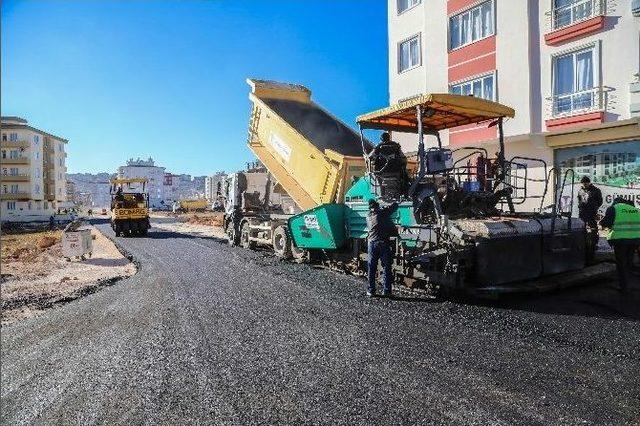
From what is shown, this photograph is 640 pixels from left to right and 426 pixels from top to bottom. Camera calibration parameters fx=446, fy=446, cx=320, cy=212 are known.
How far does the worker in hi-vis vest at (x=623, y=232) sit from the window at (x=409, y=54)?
586 inches

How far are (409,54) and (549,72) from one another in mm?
7058

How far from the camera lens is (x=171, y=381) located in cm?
395

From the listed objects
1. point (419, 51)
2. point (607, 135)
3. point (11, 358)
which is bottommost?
point (11, 358)

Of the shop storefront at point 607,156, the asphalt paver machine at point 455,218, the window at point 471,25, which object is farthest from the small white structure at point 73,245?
the window at point 471,25

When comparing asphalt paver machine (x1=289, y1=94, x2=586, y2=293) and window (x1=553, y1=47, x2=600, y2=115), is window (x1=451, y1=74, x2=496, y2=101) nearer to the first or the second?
window (x1=553, y1=47, x2=600, y2=115)

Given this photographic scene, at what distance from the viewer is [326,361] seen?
4.26 m

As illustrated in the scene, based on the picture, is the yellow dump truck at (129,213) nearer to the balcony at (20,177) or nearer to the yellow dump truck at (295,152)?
the yellow dump truck at (295,152)

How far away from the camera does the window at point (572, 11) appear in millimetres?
13770

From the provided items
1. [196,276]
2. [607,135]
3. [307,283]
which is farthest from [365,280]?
[607,135]

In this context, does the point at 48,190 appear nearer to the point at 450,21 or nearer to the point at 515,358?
the point at 450,21

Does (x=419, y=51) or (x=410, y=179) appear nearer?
(x=410, y=179)

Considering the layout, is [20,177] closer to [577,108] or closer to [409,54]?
[409,54]

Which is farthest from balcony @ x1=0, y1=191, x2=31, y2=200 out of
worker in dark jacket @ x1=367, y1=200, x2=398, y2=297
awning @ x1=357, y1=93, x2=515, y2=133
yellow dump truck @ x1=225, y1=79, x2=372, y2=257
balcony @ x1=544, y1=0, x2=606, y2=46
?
worker in dark jacket @ x1=367, y1=200, x2=398, y2=297

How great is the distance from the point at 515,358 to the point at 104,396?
366cm
